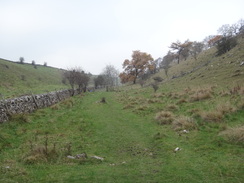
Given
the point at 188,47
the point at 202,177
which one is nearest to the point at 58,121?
the point at 202,177

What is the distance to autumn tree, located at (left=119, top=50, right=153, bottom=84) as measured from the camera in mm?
66550

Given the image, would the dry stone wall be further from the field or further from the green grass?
the green grass

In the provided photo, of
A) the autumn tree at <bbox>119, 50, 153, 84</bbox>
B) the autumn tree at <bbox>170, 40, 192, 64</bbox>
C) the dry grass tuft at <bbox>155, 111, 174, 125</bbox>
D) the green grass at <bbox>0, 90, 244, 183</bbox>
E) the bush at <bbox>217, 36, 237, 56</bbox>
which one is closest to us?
the green grass at <bbox>0, 90, 244, 183</bbox>

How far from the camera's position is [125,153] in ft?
27.1

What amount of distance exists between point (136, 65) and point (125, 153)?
2347 inches

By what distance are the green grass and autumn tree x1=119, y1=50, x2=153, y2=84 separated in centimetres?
5493

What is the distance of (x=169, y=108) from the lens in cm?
1568

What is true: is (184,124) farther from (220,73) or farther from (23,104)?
(220,73)

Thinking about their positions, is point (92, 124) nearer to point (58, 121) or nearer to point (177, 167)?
point (58, 121)

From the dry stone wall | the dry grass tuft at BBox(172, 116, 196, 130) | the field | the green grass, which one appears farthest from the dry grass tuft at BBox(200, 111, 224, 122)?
the dry stone wall

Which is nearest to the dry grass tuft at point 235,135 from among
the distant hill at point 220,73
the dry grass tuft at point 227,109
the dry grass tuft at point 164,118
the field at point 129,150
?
the field at point 129,150

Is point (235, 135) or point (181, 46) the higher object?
point (181, 46)

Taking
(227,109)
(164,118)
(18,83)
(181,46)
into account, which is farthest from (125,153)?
(181,46)

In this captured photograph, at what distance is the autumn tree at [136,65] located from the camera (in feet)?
218
